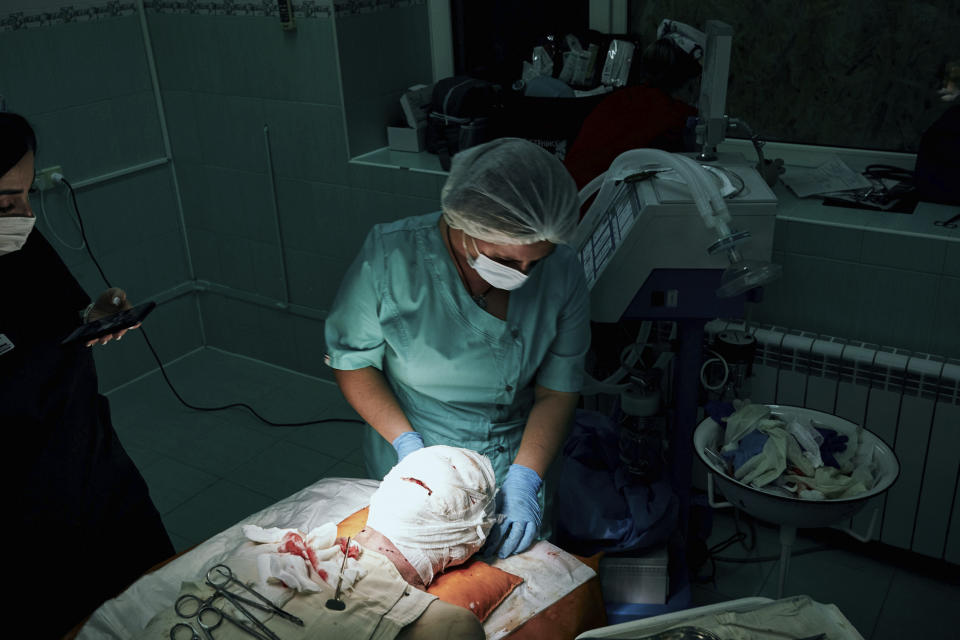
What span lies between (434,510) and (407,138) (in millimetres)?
2050

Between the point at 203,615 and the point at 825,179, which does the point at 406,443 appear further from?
the point at 825,179

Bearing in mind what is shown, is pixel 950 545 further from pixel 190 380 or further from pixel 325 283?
pixel 190 380

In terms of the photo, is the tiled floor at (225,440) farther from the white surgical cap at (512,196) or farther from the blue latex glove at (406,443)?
the white surgical cap at (512,196)

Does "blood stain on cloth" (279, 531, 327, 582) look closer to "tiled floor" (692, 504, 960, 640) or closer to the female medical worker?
the female medical worker

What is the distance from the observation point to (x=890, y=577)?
99.5 inches

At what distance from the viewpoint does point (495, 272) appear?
5.52ft

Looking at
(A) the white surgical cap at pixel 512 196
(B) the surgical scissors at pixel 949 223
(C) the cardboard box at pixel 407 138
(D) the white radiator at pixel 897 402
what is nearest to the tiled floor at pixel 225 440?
(C) the cardboard box at pixel 407 138

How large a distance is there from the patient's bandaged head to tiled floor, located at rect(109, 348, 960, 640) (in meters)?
1.16

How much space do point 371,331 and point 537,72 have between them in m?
1.69

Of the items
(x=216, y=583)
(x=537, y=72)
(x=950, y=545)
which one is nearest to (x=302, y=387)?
(x=537, y=72)

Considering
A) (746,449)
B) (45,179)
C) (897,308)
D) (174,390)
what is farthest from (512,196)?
(174,390)

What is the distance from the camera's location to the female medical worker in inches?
67.5

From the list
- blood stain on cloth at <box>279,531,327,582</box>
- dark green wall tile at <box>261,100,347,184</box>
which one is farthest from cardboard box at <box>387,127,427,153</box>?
blood stain on cloth at <box>279,531,327,582</box>

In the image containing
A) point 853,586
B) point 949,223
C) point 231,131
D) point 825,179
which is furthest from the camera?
point 231,131
